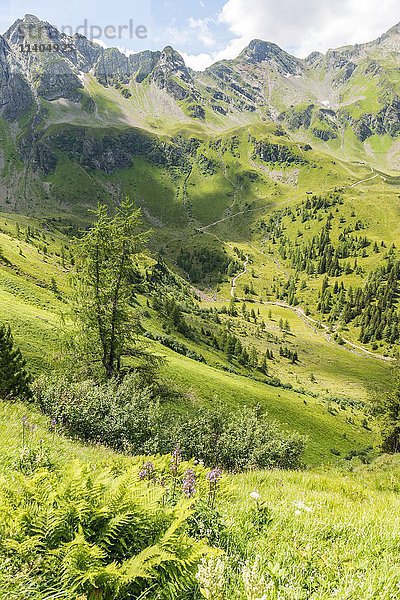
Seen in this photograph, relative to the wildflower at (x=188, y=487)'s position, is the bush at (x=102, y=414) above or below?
below

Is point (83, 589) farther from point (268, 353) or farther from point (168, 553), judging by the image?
point (268, 353)

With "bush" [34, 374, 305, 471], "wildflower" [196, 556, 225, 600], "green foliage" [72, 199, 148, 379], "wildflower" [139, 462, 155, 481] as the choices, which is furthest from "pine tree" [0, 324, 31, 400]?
"wildflower" [196, 556, 225, 600]

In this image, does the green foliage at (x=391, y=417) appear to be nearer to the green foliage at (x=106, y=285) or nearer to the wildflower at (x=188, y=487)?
the green foliage at (x=106, y=285)

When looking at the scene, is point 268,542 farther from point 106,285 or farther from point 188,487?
point 106,285

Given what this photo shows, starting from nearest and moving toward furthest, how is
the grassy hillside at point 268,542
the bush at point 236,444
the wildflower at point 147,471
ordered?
the grassy hillside at point 268,542 < the wildflower at point 147,471 < the bush at point 236,444

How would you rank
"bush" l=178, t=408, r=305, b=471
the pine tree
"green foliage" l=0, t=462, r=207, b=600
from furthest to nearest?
"bush" l=178, t=408, r=305, b=471 < the pine tree < "green foliage" l=0, t=462, r=207, b=600

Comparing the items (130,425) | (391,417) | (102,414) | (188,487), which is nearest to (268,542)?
(188,487)

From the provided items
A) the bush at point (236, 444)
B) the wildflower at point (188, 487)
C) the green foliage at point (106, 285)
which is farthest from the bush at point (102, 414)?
the wildflower at point (188, 487)

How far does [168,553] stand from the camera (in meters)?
3.29

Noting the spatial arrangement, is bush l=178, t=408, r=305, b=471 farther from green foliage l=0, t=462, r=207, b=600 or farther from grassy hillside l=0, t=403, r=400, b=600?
green foliage l=0, t=462, r=207, b=600

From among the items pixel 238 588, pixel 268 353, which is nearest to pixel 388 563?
pixel 238 588

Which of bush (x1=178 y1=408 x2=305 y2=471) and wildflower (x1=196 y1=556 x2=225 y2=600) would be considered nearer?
wildflower (x1=196 y1=556 x2=225 y2=600)

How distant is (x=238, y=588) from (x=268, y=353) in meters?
140

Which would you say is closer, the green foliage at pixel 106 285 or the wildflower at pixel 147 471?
the wildflower at pixel 147 471
